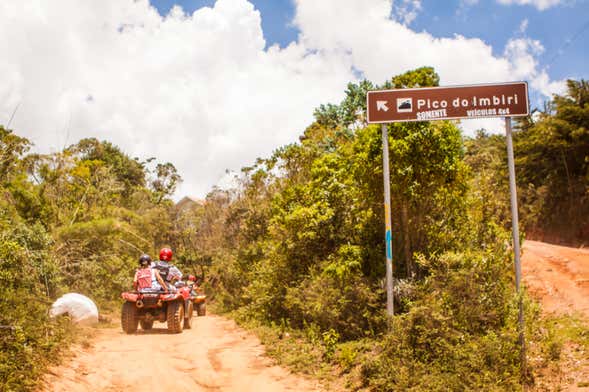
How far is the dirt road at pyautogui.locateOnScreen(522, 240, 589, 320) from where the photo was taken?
31.3 feet

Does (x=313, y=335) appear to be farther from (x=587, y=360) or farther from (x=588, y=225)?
(x=588, y=225)

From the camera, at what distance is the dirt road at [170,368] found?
7.22 meters

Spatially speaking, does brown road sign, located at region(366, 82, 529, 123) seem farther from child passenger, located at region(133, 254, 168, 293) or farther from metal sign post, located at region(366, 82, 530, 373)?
child passenger, located at region(133, 254, 168, 293)

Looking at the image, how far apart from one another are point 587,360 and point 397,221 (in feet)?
12.5

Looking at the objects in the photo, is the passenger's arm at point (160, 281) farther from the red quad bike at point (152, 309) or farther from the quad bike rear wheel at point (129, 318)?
the quad bike rear wheel at point (129, 318)

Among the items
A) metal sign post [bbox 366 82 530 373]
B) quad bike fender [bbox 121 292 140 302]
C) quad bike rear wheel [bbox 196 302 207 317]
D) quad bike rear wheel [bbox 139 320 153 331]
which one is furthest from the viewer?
quad bike rear wheel [bbox 196 302 207 317]

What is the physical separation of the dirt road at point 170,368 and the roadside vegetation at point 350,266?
38 cm

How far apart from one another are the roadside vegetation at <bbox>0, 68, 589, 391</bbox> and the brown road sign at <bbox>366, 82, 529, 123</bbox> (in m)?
1.23

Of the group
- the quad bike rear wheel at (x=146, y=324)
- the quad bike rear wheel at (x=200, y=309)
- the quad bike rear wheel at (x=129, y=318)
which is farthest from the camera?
the quad bike rear wheel at (x=200, y=309)

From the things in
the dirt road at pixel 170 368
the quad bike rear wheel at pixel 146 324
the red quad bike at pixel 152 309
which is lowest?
the dirt road at pixel 170 368

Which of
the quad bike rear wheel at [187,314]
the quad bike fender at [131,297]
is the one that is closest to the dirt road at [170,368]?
the quad bike fender at [131,297]

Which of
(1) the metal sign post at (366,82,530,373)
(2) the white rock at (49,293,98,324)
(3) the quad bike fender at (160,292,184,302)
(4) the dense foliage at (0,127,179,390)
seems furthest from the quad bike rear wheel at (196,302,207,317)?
(1) the metal sign post at (366,82,530,373)

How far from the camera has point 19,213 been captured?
14250mm

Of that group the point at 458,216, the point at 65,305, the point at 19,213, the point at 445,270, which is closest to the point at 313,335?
the point at 445,270
